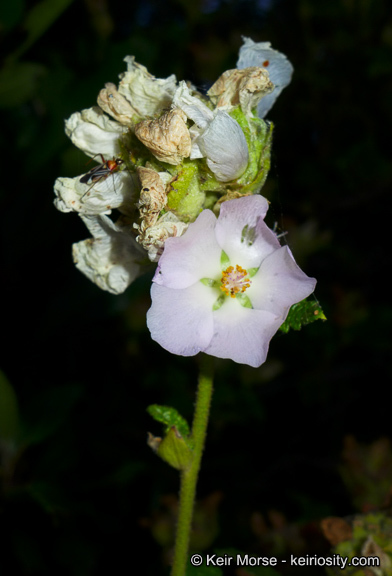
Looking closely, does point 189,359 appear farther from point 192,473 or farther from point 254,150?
point 254,150

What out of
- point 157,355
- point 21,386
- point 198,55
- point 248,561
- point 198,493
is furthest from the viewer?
point 198,55

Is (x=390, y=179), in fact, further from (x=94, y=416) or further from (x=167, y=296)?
(x=167, y=296)

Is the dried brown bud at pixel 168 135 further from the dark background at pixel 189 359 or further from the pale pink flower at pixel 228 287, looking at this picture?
the dark background at pixel 189 359

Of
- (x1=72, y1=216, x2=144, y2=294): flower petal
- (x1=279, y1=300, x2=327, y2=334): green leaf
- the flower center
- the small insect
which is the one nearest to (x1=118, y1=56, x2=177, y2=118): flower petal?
the small insect

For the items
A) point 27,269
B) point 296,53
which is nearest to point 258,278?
point 27,269

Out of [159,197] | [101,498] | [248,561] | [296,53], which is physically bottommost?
[101,498]

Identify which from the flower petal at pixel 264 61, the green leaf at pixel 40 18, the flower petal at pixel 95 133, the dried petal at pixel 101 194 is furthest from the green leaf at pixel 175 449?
the green leaf at pixel 40 18
